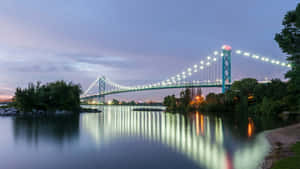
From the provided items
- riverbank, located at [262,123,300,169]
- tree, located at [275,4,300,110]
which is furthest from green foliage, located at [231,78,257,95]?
A: tree, located at [275,4,300,110]

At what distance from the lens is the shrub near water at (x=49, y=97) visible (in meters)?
43.7

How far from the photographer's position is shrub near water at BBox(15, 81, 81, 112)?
43688 millimetres

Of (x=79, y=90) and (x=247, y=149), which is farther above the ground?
(x=79, y=90)

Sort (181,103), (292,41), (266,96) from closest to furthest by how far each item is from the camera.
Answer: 1. (292,41)
2. (266,96)
3. (181,103)

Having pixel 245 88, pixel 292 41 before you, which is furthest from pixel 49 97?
pixel 292 41

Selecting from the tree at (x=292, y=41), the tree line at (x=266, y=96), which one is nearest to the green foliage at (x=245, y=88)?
the tree line at (x=266, y=96)

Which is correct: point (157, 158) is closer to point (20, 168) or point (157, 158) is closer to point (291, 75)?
point (20, 168)

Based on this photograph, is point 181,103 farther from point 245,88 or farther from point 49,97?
point 49,97

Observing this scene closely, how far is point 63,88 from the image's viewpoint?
49719 millimetres

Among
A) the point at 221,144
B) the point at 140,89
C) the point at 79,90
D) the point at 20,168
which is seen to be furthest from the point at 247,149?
the point at 140,89

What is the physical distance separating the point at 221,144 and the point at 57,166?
9281 millimetres

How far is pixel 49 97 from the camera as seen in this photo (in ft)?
154

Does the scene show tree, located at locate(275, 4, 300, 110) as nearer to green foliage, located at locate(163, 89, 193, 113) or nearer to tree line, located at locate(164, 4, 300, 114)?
tree line, located at locate(164, 4, 300, 114)

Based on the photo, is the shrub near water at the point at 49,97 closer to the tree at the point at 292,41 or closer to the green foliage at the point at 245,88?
the green foliage at the point at 245,88
